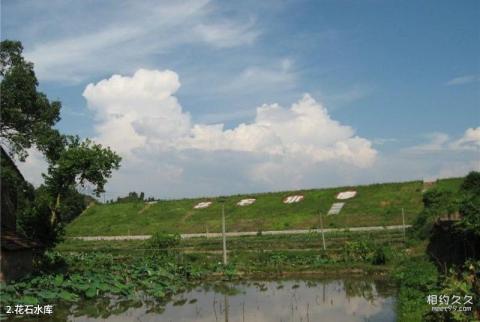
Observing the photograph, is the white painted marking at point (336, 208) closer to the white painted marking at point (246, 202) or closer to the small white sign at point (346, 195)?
the small white sign at point (346, 195)

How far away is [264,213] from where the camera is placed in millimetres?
55281

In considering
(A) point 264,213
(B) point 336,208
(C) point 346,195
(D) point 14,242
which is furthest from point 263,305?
(C) point 346,195

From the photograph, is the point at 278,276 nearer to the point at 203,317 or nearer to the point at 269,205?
the point at 203,317

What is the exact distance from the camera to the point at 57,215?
29.6 m

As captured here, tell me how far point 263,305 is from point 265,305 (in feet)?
0.25

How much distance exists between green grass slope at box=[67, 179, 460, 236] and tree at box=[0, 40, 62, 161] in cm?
2777

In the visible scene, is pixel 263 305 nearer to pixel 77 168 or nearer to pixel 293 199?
pixel 77 168

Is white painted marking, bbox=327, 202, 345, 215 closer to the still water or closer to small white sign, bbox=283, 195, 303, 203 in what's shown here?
small white sign, bbox=283, 195, 303, 203

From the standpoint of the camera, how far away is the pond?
60.3 ft

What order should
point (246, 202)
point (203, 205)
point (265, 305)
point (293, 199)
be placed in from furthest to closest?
1. point (203, 205)
2. point (246, 202)
3. point (293, 199)
4. point (265, 305)

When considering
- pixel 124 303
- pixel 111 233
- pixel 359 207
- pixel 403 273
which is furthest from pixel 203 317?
pixel 111 233

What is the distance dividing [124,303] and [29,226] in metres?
9.56

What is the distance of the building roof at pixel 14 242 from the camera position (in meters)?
21.9

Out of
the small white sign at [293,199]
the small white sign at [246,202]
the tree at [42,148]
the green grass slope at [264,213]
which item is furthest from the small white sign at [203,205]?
the tree at [42,148]
